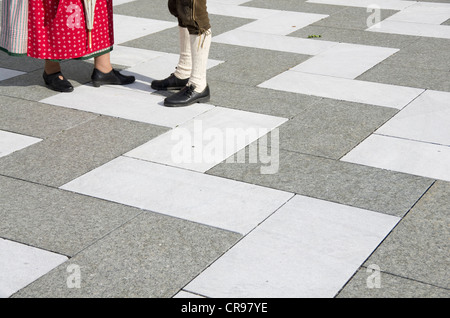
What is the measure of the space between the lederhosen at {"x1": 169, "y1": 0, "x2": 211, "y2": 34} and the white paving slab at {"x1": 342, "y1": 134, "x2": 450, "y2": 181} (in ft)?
4.64

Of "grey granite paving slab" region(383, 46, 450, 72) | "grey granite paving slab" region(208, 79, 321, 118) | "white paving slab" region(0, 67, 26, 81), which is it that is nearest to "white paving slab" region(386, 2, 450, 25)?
"grey granite paving slab" region(383, 46, 450, 72)

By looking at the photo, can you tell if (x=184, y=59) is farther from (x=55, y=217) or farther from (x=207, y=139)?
(x=55, y=217)

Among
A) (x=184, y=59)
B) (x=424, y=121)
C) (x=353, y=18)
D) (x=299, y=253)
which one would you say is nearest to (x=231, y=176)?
(x=299, y=253)

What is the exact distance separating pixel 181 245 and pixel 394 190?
1.28m

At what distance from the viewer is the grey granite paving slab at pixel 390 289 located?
3152mm

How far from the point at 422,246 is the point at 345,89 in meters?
2.52

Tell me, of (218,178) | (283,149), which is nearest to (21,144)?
(218,178)

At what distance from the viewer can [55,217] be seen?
3.81 meters

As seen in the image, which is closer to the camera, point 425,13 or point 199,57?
point 199,57

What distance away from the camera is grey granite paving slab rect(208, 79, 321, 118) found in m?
5.40

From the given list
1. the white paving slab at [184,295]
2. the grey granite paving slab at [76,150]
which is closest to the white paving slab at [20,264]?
the white paving slab at [184,295]

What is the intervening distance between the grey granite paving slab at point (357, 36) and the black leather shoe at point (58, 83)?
8.81 ft

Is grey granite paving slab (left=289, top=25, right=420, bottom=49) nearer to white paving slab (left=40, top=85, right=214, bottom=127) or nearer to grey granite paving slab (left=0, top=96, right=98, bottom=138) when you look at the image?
white paving slab (left=40, top=85, right=214, bottom=127)
